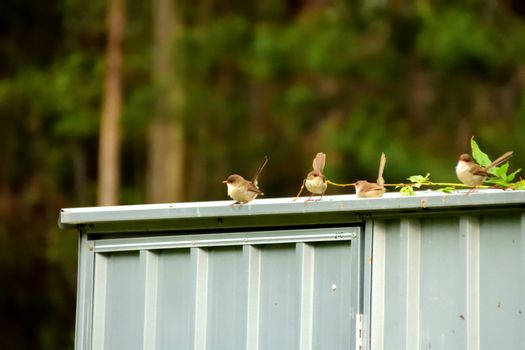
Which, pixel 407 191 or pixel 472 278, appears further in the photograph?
pixel 407 191

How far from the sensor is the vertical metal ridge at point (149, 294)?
5.67 meters

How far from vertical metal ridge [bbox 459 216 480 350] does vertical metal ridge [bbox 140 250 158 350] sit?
4.86 feet

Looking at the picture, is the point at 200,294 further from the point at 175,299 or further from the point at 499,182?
the point at 499,182

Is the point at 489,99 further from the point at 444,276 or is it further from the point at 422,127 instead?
the point at 444,276

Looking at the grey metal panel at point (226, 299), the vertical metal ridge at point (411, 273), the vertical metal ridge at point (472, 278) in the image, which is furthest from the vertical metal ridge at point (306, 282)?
the vertical metal ridge at point (472, 278)

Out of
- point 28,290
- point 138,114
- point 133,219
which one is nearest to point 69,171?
point 28,290

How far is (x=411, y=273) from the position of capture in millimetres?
5059

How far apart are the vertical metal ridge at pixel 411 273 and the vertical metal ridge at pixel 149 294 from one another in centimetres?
121

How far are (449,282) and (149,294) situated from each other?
144 centimetres

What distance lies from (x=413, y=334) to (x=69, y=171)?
905 inches

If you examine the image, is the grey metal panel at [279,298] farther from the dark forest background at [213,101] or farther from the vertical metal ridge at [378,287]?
the dark forest background at [213,101]

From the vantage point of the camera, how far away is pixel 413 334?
5027 mm

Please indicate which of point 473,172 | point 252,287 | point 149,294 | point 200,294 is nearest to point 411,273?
point 473,172

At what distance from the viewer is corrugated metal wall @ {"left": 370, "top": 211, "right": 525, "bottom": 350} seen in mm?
4793
